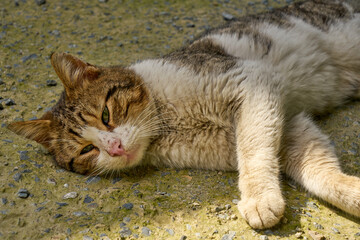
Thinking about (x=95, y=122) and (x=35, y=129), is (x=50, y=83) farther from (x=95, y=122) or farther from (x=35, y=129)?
(x=95, y=122)

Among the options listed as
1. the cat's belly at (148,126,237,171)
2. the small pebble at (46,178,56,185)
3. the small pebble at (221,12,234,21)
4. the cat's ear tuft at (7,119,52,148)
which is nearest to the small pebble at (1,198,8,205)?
the small pebble at (46,178,56,185)

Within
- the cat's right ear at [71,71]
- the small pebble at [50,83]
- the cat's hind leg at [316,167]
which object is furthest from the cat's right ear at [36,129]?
the cat's hind leg at [316,167]

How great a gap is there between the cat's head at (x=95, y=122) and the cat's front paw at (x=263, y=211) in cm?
95

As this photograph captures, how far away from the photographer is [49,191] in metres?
2.77

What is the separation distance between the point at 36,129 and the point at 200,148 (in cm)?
138

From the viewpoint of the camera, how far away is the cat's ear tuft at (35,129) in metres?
3.02

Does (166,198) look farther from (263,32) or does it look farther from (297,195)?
(263,32)

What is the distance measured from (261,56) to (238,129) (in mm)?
954

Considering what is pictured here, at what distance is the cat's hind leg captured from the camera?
8.17 ft

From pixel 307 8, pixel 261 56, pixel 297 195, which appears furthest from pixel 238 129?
pixel 307 8

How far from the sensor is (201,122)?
9.62 ft

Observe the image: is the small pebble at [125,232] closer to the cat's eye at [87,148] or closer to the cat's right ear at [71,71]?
the cat's eye at [87,148]

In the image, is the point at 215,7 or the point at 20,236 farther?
the point at 215,7

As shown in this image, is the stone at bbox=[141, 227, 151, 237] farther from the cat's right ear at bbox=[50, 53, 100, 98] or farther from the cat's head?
the cat's right ear at bbox=[50, 53, 100, 98]
